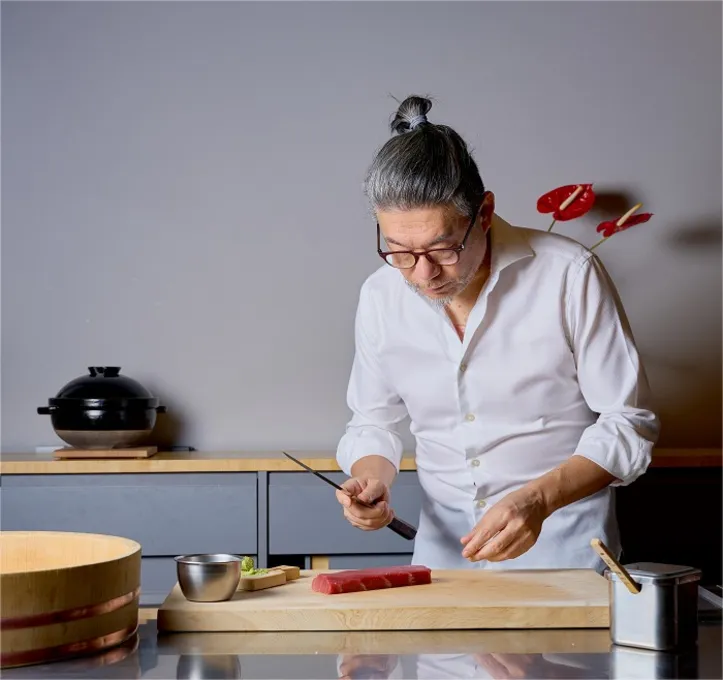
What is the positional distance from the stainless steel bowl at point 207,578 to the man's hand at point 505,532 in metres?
0.38

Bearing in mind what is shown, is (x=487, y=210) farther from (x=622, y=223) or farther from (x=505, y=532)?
(x=622, y=223)

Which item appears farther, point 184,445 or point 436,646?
point 184,445

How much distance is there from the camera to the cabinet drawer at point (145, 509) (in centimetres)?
276

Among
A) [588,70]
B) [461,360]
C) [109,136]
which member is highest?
[588,70]

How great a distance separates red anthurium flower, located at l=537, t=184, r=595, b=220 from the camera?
3084 millimetres

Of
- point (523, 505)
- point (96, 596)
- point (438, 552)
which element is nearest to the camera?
point (96, 596)

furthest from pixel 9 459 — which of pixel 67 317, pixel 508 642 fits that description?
pixel 508 642

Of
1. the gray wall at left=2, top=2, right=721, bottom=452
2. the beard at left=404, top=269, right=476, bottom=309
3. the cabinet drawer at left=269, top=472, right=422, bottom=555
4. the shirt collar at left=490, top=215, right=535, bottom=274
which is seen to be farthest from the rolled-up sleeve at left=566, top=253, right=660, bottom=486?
the gray wall at left=2, top=2, right=721, bottom=452

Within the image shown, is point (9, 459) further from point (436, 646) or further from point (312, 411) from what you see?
point (436, 646)

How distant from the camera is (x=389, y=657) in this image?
4.15 feet

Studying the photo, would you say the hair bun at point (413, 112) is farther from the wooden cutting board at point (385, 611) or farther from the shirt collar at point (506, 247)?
the wooden cutting board at point (385, 611)

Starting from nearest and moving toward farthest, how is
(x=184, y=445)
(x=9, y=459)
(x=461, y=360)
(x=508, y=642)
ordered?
(x=508, y=642) → (x=461, y=360) → (x=9, y=459) → (x=184, y=445)

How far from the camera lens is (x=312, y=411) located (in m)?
3.27

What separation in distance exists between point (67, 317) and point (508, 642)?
7.62 feet
